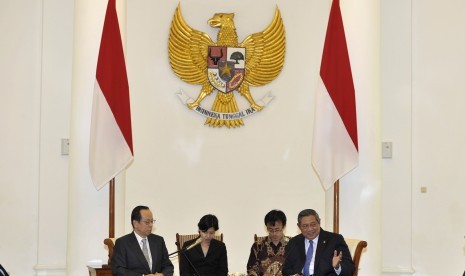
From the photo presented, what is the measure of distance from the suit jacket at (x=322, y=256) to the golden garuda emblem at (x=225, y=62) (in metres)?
2.46

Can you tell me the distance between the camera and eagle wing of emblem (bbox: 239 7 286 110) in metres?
9.58

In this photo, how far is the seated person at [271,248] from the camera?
791cm

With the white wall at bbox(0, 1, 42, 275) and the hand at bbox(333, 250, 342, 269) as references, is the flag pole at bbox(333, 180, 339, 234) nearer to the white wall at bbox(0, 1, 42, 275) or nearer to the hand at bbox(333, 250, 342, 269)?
the hand at bbox(333, 250, 342, 269)

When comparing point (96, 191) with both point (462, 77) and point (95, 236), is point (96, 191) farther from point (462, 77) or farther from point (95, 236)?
point (462, 77)

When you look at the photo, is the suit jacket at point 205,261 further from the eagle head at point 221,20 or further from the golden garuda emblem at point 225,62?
the eagle head at point 221,20

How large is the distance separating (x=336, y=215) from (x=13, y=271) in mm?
3428

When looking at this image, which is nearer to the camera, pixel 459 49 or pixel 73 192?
pixel 73 192

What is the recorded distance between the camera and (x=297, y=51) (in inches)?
381

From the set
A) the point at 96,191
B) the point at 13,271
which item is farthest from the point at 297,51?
the point at 13,271

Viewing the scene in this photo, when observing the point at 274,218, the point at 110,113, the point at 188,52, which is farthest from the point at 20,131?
the point at 274,218

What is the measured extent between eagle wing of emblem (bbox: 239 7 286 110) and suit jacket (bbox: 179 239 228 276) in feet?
6.94

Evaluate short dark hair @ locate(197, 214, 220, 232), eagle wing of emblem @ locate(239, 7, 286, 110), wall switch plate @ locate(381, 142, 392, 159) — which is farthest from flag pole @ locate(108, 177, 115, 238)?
wall switch plate @ locate(381, 142, 392, 159)

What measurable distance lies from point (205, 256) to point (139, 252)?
0.90 meters

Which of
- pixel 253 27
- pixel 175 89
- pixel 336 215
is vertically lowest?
pixel 336 215
